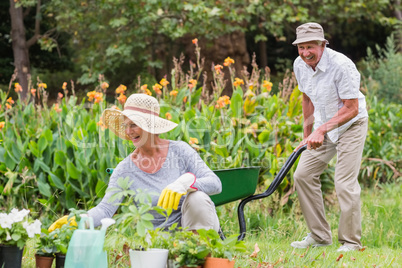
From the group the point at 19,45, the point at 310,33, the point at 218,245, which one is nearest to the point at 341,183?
the point at 310,33

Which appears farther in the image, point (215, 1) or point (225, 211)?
point (215, 1)

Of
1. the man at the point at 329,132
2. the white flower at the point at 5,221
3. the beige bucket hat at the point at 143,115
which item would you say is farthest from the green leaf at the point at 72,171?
the white flower at the point at 5,221

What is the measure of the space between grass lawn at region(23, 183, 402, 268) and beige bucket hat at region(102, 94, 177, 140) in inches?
24.6

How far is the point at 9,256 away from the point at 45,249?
0.14m

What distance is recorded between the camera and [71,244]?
7.06 feet

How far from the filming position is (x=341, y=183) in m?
3.65

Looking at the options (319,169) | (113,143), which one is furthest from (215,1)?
(319,169)

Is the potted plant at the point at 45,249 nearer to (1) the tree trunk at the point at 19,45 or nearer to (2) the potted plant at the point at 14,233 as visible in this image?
(2) the potted plant at the point at 14,233

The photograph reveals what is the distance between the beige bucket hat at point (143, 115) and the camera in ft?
9.15

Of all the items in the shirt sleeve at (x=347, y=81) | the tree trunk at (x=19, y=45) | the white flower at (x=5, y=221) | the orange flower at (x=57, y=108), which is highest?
the tree trunk at (x=19, y=45)

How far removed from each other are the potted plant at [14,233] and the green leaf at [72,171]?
7.59 feet

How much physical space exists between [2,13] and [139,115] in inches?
460

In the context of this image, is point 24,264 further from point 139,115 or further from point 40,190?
point 40,190

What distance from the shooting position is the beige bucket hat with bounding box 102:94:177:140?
2.79m
